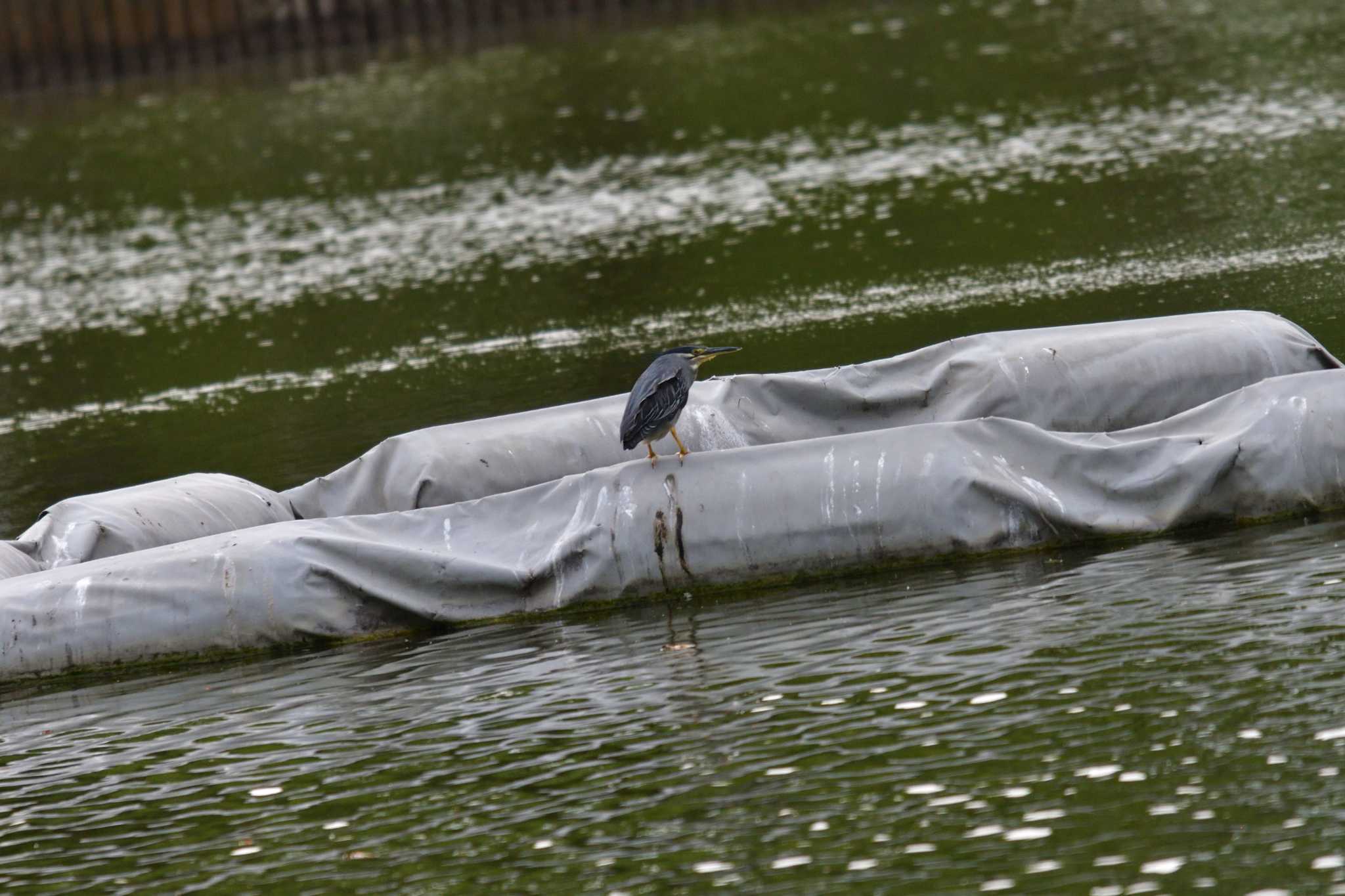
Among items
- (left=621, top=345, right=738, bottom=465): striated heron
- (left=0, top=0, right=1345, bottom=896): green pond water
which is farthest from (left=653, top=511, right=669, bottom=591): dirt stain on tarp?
(left=621, top=345, right=738, bottom=465): striated heron

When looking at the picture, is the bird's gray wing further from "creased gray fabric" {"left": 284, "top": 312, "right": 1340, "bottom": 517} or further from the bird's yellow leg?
"creased gray fabric" {"left": 284, "top": 312, "right": 1340, "bottom": 517}

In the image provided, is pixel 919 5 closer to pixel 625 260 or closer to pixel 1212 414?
pixel 625 260

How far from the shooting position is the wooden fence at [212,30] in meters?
44.1

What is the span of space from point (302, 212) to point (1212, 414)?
62.9ft

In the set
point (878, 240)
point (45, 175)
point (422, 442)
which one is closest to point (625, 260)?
point (878, 240)

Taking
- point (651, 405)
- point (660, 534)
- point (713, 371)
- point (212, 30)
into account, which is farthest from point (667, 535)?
point (212, 30)

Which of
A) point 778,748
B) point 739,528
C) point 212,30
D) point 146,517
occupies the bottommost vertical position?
point 778,748

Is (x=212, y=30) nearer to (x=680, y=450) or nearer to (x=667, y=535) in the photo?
(x=680, y=450)

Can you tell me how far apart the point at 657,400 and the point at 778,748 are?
340 cm

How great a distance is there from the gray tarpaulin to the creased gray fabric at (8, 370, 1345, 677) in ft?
0.04

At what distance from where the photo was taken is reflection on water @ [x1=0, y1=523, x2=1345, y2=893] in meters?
8.11

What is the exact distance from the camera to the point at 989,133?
1064 inches

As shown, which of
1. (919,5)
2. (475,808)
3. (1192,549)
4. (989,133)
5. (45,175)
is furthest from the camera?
(919,5)

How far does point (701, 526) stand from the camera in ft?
40.9
